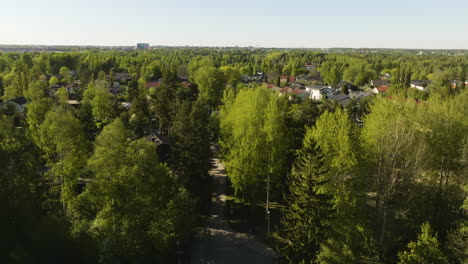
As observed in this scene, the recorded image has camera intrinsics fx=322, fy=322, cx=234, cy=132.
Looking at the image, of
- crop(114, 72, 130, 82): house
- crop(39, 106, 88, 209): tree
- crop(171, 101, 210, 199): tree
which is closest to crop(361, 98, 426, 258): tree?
crop(171, 101, 210, 199): tree

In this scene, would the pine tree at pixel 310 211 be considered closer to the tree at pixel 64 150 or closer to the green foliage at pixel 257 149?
the green foliage at pixel 257 149

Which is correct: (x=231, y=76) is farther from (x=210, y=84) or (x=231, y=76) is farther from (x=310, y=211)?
(x=310, y=211)

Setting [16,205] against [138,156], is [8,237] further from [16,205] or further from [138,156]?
[138,156]

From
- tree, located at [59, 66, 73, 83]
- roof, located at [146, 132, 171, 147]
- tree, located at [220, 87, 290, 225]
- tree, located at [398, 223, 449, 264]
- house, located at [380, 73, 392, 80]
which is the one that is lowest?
tree, located at [398, 223, 449, 264]

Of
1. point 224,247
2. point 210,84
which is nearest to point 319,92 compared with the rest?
point 210,84

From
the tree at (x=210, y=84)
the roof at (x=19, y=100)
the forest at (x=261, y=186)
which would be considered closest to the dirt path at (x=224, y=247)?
the forest at (x=261, y=186)

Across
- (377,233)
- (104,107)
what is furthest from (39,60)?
(377,233)

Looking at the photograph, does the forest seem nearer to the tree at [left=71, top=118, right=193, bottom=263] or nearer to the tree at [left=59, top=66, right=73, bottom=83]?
the tree at [left=71, top=118, right=193, bottom=263]

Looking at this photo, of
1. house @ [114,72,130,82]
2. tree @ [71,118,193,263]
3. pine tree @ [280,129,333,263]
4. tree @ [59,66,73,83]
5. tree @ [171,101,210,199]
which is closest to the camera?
tree @ [71,118,193,263]
